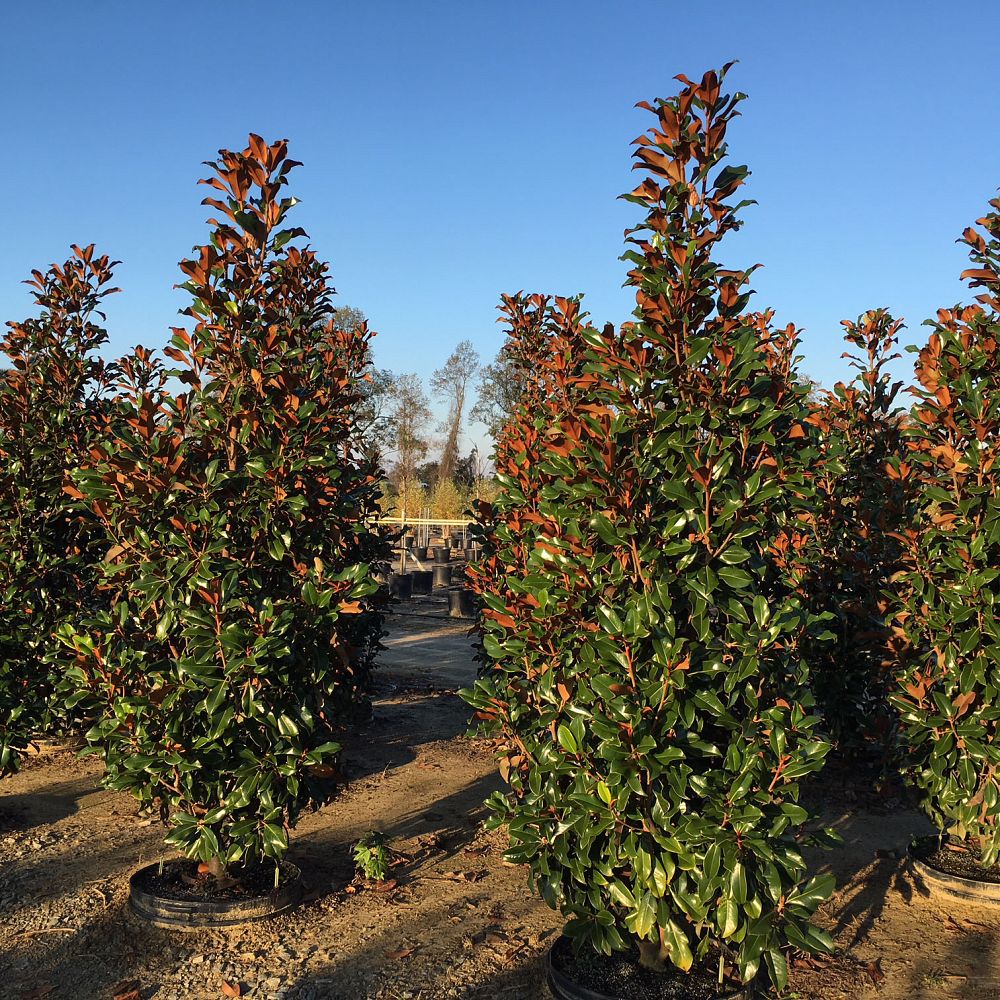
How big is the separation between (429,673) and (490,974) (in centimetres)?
732

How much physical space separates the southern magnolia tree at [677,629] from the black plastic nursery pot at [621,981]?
72 mm

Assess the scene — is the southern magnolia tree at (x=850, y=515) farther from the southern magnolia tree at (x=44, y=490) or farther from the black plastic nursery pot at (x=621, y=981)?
the southern magnolia tree at (x=44, y=490)

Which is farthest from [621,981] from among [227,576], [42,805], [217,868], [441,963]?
[42,805]

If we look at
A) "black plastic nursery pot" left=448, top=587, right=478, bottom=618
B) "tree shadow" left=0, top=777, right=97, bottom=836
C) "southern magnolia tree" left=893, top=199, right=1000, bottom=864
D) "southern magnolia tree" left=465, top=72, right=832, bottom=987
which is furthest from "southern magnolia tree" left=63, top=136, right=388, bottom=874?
"black plastic nursery pot" left=448, top=587, right=478, bottom=618

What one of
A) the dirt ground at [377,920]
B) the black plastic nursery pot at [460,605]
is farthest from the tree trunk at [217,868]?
the black plastic nursery pot at [460,605]

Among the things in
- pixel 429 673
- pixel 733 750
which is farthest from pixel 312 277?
pixel 429 673

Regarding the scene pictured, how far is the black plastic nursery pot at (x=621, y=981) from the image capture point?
127 inches

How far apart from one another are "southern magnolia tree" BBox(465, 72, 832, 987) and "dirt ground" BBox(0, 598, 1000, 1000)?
26.9 inches

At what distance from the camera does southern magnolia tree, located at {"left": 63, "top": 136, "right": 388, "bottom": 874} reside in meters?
3.95

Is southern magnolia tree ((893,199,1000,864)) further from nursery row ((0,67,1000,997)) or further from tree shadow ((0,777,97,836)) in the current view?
tree shadow ((0,777,97,836))

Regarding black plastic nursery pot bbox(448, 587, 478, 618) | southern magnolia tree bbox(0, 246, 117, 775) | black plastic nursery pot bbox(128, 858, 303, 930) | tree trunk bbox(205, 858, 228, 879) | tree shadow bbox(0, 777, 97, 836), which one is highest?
southern magnolia tree bbox(0, 246, 117, 775)

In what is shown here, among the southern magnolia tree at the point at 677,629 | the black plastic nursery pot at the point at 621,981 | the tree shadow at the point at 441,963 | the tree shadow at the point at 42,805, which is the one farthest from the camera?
the tree shadow at the point at 42,805

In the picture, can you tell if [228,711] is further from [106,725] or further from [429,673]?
[429,673]

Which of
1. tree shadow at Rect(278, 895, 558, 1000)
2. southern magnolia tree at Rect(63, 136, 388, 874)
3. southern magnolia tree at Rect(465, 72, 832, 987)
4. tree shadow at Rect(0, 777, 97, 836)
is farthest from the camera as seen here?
tree shadow at Rect(0, 777, 97, 836)
